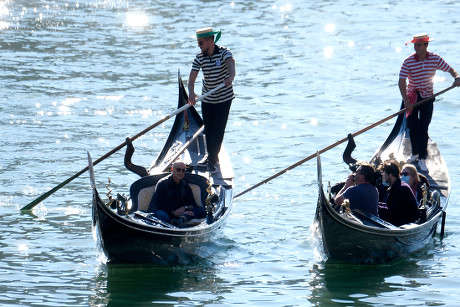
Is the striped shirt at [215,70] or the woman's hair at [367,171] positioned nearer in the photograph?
the woman's hair at [367,171]

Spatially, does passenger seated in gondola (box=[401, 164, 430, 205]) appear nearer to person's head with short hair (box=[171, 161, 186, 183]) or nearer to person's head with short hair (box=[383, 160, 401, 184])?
person's head with short hair (box=[383, 160, 401, 184])

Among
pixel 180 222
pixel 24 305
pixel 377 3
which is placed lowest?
pixel 24 305

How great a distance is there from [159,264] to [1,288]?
Result: 0.94 m

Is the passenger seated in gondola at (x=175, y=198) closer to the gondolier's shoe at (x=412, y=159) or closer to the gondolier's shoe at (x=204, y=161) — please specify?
the gondolier's shoe at (x=204, y=161)

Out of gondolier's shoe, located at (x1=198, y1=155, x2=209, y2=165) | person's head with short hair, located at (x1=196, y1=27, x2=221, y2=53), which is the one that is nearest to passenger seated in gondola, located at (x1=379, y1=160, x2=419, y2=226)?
person's head with short hair, located at (x1=196, y1=27, x2=221, y2=53)

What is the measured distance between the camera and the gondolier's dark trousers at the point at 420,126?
7.20m

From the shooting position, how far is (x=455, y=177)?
8.49 m

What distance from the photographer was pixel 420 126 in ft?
23.9

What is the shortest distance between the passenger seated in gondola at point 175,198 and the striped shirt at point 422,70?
1940 millimetres

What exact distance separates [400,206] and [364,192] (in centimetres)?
34

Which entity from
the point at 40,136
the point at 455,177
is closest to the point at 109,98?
the point at 40,136

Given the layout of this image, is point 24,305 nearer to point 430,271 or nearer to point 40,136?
point 430,271

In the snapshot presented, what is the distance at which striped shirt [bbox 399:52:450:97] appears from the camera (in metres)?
7.04

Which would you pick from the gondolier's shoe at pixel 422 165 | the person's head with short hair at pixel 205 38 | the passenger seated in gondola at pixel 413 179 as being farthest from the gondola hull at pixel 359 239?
the person's head with short hair at pixel 205 38
